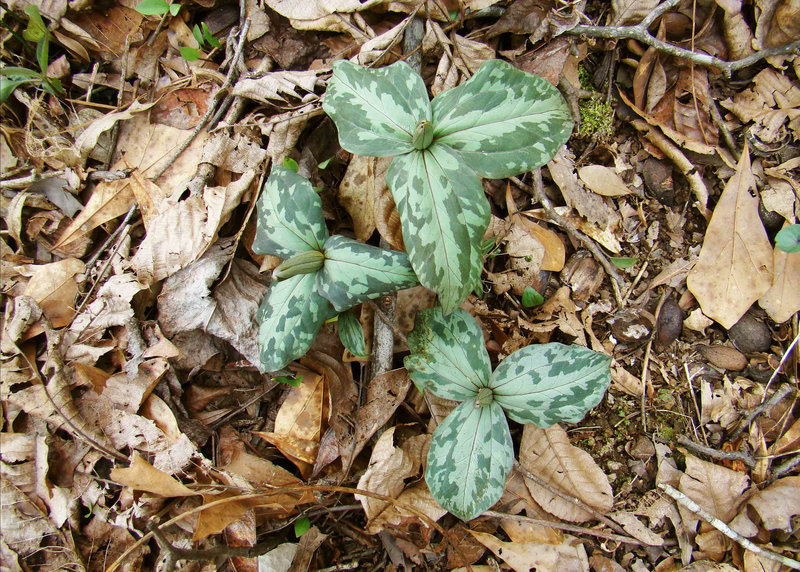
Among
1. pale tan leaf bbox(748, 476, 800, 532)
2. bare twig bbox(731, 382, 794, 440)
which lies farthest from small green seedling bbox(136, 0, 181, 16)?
pale tan leaf bbox(748, 476, 800, 532)

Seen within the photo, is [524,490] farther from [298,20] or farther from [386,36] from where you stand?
[298,20]

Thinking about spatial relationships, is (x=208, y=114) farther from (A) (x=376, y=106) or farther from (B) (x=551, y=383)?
(B) (x=551, y=383)

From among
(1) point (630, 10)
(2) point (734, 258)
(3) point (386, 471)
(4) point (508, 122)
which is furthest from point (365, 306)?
(1) point (630, 10)

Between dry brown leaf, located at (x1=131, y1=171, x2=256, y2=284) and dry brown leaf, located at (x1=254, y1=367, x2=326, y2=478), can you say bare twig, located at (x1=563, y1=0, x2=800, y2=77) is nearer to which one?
dry brown leaf, located at (x1=131, y1=171, x2=256, y2=284)

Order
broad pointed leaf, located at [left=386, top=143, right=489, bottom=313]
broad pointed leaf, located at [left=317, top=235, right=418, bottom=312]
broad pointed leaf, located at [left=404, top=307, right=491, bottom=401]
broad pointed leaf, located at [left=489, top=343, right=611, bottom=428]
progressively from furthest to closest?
broad pointed leaf, located at [left=404, top=307, right=491, bottom=401] < broad pointed leaf, located at [left=489, top=343, right=611, bottom=428] < broad pointed leaf, located at [left=317, top=235, right=418, bottom=312] < broad pointed leaf, located at [left=386, top=143, right=489, bottom=313]

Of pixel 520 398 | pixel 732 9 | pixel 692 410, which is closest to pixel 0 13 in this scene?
pixel 520 398

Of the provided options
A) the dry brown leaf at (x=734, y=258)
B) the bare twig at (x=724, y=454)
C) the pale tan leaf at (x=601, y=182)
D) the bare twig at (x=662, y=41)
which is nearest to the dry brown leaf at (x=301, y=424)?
the pale tan leaf at (x=601, y=182)
